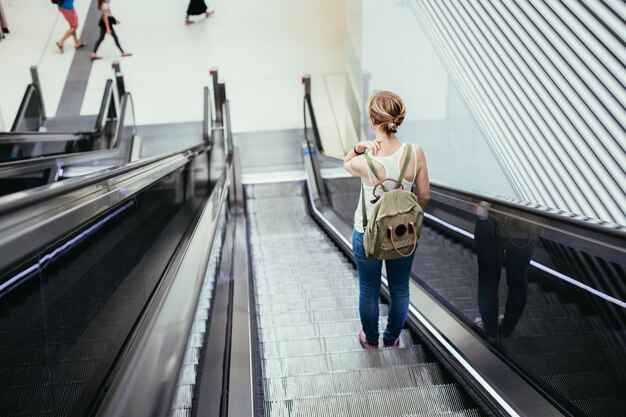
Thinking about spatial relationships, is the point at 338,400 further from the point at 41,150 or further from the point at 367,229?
the point at 41,150

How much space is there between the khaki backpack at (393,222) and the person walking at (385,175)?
0.04 metres

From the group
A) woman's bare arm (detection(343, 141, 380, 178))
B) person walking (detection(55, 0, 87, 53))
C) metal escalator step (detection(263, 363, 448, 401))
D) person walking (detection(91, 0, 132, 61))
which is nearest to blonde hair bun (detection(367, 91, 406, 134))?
woman's bare arm (detection(343, 141, 380, 178))

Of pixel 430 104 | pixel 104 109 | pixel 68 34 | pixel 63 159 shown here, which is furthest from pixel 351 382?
pixel 68 34

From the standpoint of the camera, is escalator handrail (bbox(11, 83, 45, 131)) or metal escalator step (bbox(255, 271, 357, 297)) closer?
metal escalator step (bbox(255, 271, 357, 297))

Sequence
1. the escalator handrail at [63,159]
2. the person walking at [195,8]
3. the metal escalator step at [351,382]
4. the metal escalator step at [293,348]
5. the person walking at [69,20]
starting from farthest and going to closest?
the person walking at [195,8] → the person walking at [69,20] → the escalator handrail at [63,159] → the metal escalator step at [293,348] → the metal escalator step at [351,382]

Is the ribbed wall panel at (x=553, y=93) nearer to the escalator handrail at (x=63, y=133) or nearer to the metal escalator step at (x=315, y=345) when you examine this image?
the metal escalator step at (x=315, y=345)

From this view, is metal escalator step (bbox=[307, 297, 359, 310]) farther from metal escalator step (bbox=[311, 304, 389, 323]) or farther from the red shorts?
the red shorts

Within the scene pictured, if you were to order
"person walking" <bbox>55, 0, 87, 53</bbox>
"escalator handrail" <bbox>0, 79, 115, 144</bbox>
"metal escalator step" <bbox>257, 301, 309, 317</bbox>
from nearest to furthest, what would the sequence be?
"metal escalator step" <bbox>257, 301, 309, 317</bbox> → "escalator handrail" <bbox>0, 79, 115, 144</bbox> → "person walking" <bbox>55, 0, 87, 53</bbox>

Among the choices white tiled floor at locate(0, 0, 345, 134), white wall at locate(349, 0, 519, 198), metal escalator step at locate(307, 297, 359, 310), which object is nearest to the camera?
metal escalator step at locate(307, 297, 359, 310)

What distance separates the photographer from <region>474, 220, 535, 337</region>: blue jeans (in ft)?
8.50

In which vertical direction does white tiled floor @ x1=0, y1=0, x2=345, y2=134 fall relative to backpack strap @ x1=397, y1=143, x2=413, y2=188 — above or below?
above

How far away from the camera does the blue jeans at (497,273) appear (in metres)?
2.59

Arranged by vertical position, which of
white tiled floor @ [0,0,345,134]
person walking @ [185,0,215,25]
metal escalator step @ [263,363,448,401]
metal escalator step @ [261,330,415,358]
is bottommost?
metal escalator step @ [261,330,415,358]

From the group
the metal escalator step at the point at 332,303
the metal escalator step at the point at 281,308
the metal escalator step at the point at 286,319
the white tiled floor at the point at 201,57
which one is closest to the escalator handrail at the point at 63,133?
the white tiled floor at the point at 201,57
